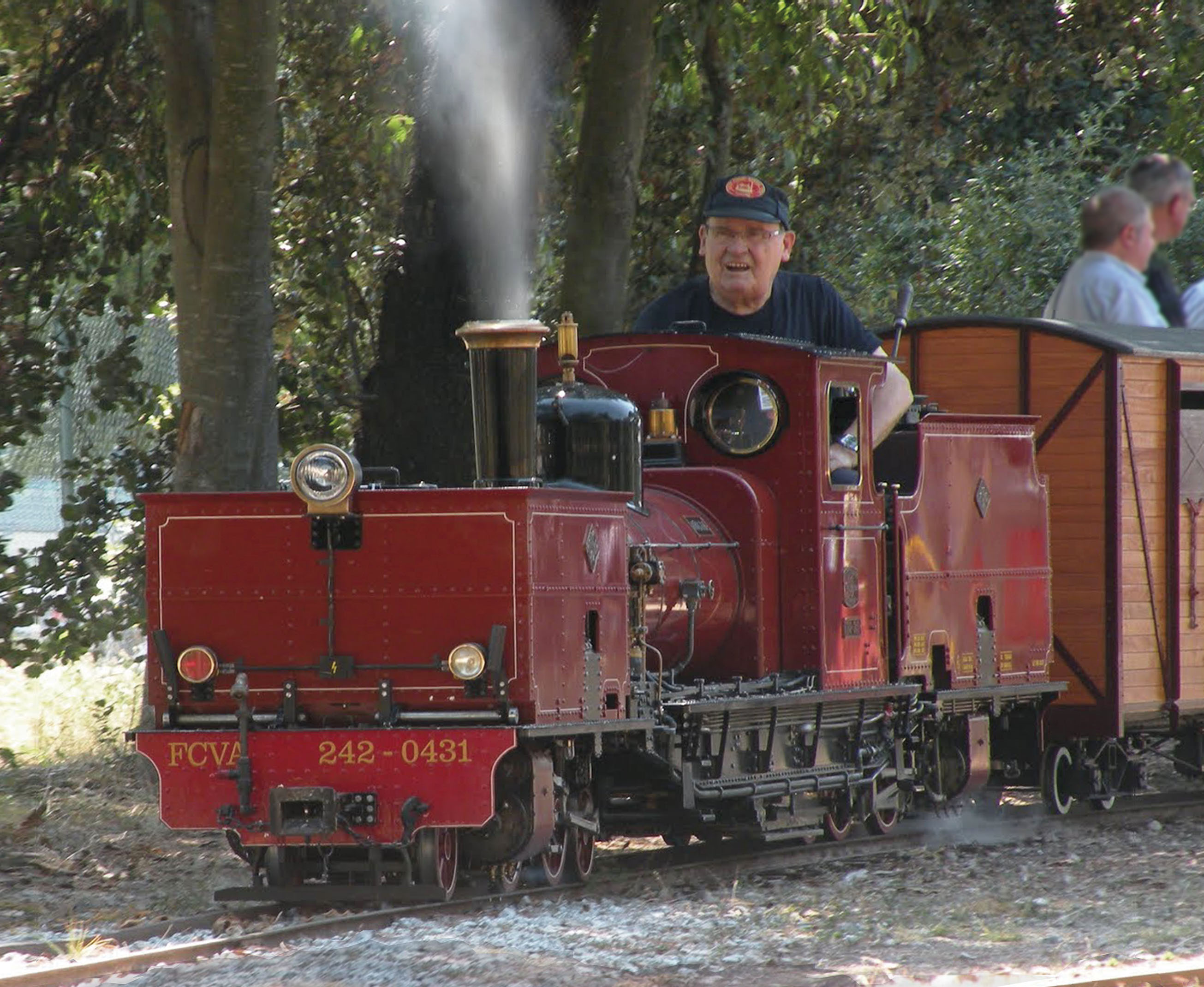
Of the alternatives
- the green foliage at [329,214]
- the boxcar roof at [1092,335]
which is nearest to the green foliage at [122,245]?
the green foliage at [329,214]

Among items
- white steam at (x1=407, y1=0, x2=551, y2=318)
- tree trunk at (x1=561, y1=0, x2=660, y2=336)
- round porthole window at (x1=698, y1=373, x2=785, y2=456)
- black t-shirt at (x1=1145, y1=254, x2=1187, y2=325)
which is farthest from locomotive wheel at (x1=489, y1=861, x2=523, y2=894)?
black t-shirt at (x1=1145, y1=254, x2=1187, y2=325)

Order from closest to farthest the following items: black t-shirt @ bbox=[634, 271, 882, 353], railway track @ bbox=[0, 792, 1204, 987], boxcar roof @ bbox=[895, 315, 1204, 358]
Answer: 1. railway track @ bbox=[0, 792, 1204, 987]
2. black t-shirt @ bbox=[634, 271, 882, 353]
3. boxcar roof @ bbox=[895, 315, 1204, 358]

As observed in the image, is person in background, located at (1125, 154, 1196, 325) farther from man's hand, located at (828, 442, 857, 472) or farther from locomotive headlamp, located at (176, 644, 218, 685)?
man's hand, located at (828, 442, 857, 472)

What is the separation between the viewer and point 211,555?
6781mm

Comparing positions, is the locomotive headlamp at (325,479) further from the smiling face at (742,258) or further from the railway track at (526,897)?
the smiling face at (742,258)

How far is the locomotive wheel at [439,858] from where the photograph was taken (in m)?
6.82

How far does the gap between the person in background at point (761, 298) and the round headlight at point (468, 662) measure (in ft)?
8.29

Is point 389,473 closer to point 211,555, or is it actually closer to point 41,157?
point 211,555

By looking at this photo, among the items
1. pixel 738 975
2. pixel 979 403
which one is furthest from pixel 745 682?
pixel 979 403

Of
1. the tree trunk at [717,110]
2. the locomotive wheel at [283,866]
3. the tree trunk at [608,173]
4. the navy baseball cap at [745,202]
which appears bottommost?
the locomotive wheel at [283,866]

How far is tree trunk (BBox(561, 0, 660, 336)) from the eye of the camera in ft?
34.8

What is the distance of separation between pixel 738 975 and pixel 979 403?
20.4 feet

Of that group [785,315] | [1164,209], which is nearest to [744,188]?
[785,315]

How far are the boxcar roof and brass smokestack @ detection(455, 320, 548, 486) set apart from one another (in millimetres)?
4522
